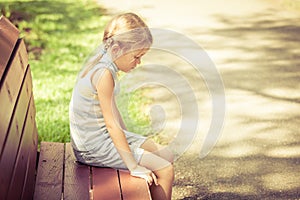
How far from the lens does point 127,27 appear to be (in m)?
3.23

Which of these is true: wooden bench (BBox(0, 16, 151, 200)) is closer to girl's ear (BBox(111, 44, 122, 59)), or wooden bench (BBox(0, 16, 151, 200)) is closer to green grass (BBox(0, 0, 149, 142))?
girl's ear (BBox(111, 44, 122, 59))

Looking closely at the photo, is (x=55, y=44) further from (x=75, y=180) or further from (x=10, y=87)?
(x=10, y=87)

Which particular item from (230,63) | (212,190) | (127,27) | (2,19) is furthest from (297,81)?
(2,19)

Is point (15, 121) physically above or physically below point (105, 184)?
above

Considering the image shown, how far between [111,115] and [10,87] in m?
0.75

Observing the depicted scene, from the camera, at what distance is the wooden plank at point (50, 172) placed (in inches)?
122

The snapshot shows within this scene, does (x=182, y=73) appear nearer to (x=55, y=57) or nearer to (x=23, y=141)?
(x=55, y=57)

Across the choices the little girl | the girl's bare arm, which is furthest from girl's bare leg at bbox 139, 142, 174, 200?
the girl's bare arm

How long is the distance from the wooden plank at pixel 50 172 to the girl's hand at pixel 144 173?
→ 1.38ft

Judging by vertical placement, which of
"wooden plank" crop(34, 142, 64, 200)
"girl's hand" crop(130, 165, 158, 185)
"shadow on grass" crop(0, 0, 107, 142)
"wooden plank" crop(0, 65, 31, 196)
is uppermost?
"wooden plank" crop(0, 65, 31, 196)

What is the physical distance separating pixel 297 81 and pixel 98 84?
3740 mm

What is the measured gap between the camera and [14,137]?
254 centimetres

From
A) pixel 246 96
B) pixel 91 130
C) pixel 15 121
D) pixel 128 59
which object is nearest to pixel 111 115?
pixel 91 130

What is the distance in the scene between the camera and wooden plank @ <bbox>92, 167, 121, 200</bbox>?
2.92 m
